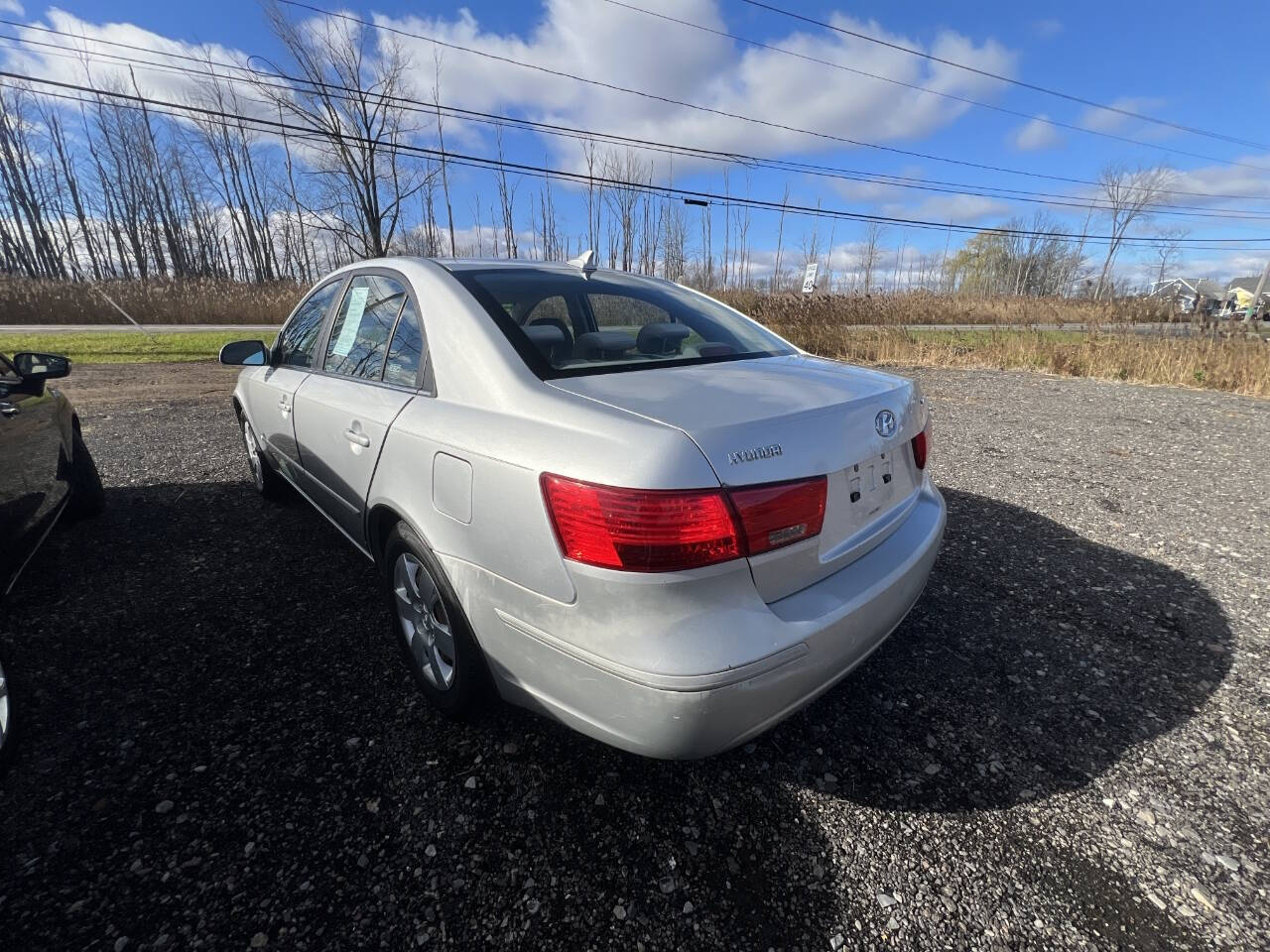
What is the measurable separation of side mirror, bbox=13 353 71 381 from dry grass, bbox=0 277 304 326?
21.3 meters

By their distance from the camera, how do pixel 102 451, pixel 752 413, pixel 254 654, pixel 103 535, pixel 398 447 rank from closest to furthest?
pixel 752 413
pixel 398 447
pixel 254 654
pixel 103 535
pixel 102 451

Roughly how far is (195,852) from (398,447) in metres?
1.28

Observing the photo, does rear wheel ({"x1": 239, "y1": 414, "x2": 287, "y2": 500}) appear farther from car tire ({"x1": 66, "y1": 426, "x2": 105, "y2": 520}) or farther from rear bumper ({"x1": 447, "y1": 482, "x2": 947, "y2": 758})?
rear bumper ({"x1": 447, "y1": 482, "x2": 947, "y2": 758})

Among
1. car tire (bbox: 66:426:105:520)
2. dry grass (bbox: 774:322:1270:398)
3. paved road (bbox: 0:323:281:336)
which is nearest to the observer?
car tire (bbox: 66:426:105:520)

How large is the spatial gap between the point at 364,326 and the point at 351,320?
206 millimetres

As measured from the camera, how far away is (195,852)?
1575 mm

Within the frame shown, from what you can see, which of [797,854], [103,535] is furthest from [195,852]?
[103,535]

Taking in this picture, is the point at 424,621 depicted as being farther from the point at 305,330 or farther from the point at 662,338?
the point at 305,330

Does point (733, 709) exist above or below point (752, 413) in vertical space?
below

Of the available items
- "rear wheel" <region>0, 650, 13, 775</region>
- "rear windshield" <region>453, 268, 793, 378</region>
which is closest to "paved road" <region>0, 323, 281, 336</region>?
"rear wheel" <region>0, 650, 13, 775</region>

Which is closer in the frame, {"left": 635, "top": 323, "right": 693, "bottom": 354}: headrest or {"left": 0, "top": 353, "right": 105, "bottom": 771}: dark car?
{"left": 635, "top": 323, "right": 693, "bottom": 354}: headrest

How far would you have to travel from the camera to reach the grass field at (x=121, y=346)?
40.0 ft

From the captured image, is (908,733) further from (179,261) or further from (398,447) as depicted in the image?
(179,261)

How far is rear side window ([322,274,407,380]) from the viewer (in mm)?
2383
